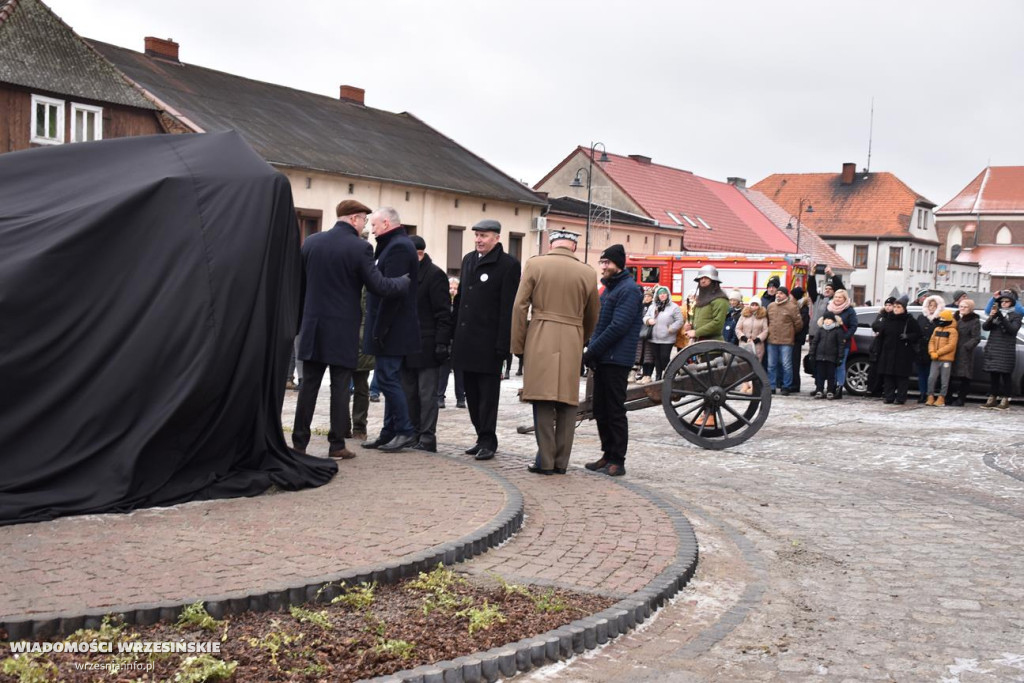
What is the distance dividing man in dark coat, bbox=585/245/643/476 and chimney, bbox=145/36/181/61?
31.9m

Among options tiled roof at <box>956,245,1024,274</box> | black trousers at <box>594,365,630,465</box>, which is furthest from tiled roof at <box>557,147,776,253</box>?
tiled roof at <box>956,245,1024,274</box>

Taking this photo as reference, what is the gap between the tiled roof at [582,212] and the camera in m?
49.2

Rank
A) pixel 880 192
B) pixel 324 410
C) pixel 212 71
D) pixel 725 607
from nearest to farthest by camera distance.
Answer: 1. pixel 725 607
2. pixel 324 410
3. pixel 212 71
4. pixel 880 192

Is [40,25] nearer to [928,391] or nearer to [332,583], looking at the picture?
[928,391]

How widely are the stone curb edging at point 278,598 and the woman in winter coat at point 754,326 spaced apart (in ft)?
→ 40.2

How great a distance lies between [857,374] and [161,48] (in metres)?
27.5

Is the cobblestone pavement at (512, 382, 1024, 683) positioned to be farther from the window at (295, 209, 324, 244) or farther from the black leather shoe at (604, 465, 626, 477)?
the window at (295, 209, 324, 244)

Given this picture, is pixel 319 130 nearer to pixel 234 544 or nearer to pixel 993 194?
pixel 234 544

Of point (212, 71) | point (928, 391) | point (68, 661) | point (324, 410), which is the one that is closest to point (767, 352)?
point (928, 391)

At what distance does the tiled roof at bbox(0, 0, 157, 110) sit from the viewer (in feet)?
92.9

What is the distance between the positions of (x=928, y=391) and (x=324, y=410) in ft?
30.9

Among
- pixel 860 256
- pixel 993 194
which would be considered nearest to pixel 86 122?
pixel 860 256

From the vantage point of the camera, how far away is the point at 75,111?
29.9m

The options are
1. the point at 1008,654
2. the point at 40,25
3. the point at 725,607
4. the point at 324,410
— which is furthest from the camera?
the point at 40,25
